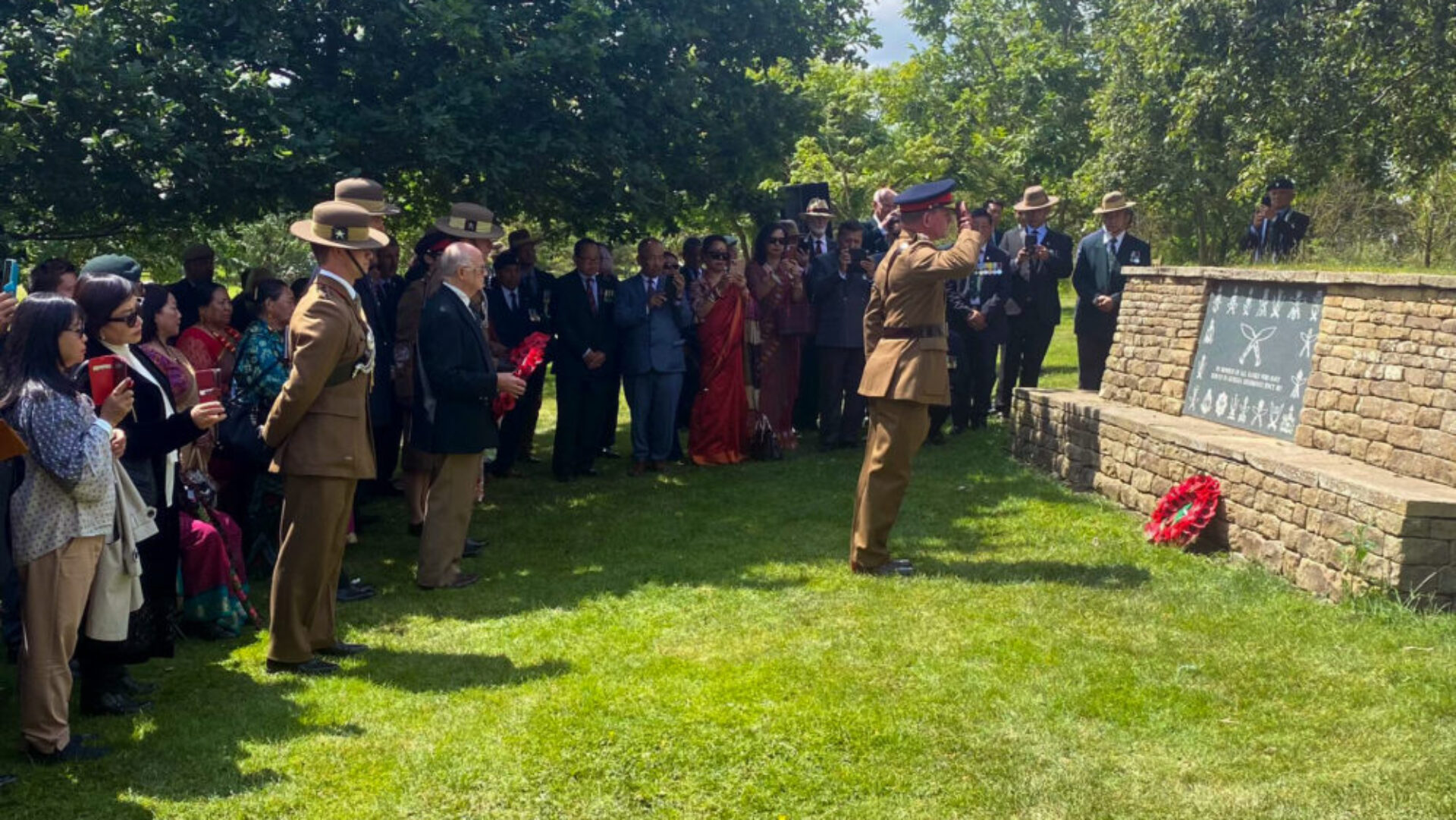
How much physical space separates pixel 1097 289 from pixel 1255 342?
2998 millimetres

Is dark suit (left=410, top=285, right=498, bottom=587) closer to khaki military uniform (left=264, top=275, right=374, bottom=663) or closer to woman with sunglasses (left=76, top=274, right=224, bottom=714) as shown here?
khaki military uniform (left=264, top=275, right=374, bottom=663)

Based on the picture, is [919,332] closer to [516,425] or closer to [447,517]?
[447,517]

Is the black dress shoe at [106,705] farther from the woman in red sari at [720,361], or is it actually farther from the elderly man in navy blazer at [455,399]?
the woman in red sari at [720,361]

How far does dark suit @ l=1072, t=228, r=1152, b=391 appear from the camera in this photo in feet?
35.6

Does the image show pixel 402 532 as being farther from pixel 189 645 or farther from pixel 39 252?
pixel 39 252

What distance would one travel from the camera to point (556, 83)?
9.84 meters

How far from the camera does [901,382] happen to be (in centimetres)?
693

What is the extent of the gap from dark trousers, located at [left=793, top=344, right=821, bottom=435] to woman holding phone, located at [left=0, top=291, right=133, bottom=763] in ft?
28.3

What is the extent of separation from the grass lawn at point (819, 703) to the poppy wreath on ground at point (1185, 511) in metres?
0.15

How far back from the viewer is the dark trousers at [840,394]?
11.1 metres

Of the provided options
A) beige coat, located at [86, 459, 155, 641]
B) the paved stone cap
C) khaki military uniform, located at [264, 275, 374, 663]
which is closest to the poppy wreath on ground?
the paved stone cap

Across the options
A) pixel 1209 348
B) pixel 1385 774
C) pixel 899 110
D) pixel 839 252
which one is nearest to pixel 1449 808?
pixel 1385 774

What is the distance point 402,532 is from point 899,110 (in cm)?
2895

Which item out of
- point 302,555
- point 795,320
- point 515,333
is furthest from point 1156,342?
point 302,555
